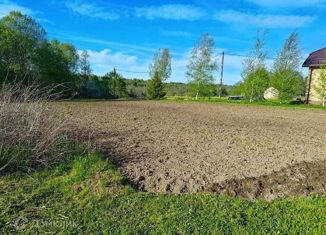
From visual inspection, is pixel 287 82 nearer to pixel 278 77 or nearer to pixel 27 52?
pixel 278 77

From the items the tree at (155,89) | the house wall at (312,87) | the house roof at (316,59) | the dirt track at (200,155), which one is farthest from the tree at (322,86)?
the dirt track at (200,155)

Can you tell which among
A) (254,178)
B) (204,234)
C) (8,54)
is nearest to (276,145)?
(254,178)

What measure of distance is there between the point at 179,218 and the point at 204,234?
1.12 feet

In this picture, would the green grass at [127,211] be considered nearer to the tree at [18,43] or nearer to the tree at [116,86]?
the tree at [18,43]

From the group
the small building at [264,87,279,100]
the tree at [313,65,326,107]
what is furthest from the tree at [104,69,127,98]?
the tree at [313,65,326,107]

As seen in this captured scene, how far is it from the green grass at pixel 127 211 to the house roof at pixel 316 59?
85.1ft

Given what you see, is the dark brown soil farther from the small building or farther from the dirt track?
the small building

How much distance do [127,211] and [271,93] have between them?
3146 centimetres

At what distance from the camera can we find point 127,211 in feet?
11.3

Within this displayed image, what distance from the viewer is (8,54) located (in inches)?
1019

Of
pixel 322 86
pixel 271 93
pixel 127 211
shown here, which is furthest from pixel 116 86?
pixel 127 211

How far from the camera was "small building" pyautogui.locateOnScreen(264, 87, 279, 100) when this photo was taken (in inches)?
1212

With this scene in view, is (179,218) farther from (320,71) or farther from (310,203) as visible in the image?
(320,71)

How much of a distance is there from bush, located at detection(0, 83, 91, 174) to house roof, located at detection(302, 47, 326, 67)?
25943mm
